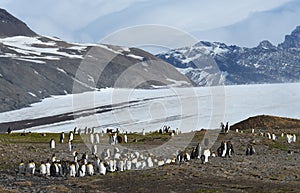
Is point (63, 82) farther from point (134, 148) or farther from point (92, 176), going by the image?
point (92, 176)

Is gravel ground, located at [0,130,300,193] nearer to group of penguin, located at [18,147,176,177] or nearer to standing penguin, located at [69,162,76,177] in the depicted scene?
group of penguin, located at [18,147,176,177]

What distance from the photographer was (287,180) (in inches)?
899

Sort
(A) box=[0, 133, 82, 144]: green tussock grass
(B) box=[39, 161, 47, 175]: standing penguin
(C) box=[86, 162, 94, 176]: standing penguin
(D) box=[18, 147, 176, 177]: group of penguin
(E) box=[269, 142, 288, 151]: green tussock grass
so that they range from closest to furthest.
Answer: (D) box=[18, 147, 176, 177]: group of penguin
(B) box=[39, 161, 47, 175]: standing penguin
(C) box=[86, 162, 94, 176]: standing penguin
(E) box=[269, 142, 288, 151]: green tussock grass
(A) box=[0, 133, 82, 144]: green tussock grass

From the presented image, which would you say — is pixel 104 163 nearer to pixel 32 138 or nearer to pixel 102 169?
pixel 102 169

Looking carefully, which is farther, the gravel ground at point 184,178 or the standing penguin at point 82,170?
the standing penguin at point 82,170

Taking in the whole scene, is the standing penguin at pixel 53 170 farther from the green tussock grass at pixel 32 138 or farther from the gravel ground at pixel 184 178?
the green tussock grass at pixel 32 138

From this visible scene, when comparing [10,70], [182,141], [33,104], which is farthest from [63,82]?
[182,141]

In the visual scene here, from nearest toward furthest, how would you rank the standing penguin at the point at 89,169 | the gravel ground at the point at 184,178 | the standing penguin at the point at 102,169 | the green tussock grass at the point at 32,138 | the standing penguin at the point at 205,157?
1. the gravel ground at the point at 184,178
2. the standing penguin at the point at 89,169
3. the standing penguin at the point at 102,169
4. the standing penguin at the point at 205,157
5. the green tussock grass at the point at 32,138

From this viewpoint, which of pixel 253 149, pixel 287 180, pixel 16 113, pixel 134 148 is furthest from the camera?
pixel 16 113

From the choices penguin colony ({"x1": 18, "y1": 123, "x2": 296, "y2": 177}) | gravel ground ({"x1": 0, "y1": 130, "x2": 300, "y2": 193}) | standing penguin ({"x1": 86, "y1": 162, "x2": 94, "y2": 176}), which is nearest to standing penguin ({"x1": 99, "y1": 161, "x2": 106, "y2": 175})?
penguin colony ({"x1": 18, "y1": 123, "x2": 296, "y2": 177})

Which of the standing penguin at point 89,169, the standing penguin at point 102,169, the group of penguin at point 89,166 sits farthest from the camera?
the standing penguin at point 102,169

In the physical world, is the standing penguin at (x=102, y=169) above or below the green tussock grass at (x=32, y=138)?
below

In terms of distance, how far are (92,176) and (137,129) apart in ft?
158

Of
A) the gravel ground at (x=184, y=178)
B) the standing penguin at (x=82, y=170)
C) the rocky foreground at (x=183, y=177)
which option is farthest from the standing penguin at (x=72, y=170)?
the gravel ground at (x=184, y=178)
